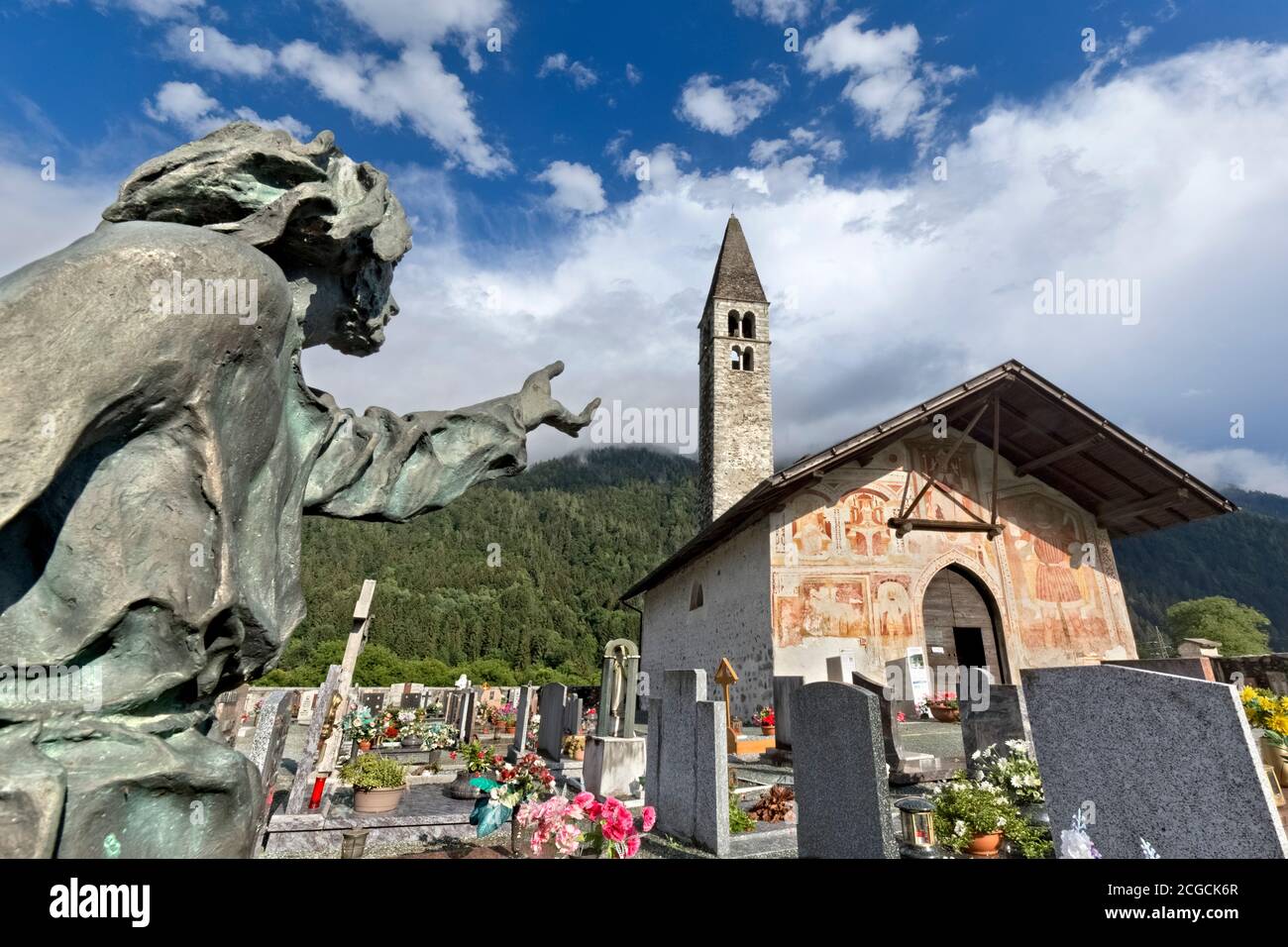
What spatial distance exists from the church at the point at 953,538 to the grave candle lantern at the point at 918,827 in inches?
310

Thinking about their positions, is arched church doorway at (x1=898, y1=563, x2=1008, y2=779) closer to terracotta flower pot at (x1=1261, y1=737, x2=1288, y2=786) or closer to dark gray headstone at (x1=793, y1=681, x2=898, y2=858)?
terracotta flower pot at (x1=1261, y1=737, x2=1288, y2=786)

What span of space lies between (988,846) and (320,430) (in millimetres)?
6154

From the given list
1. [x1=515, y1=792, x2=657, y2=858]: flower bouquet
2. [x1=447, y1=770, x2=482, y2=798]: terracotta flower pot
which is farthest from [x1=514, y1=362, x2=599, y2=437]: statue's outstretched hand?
[x1=447, y1=770, x2=482, y2=798]: terracotta flower pot

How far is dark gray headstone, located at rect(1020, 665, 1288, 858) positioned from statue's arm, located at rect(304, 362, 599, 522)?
2926mm

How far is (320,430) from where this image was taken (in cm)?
181

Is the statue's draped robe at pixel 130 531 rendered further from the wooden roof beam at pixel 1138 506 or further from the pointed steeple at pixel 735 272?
the pointed steeple at pixel 735 272

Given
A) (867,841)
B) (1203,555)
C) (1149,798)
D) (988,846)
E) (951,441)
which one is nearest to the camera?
(1149,798)

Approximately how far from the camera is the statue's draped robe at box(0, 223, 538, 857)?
108 cm

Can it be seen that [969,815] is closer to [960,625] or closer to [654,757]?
[654,757]

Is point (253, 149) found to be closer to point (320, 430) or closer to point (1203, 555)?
point (320, 430)

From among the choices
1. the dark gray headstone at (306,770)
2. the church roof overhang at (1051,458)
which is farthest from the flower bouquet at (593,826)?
the church roof overhang at (1051,458)

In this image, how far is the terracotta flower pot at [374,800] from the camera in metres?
6.86

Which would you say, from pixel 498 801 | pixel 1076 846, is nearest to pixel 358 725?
pixel 498 801
